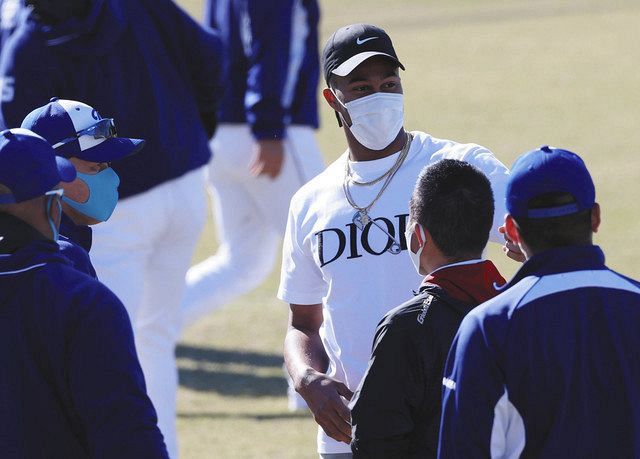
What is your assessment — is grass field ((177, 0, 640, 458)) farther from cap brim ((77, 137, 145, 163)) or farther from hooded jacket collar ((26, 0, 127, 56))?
cap brim ((77, 137, 145, 163))

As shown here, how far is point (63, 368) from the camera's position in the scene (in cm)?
310

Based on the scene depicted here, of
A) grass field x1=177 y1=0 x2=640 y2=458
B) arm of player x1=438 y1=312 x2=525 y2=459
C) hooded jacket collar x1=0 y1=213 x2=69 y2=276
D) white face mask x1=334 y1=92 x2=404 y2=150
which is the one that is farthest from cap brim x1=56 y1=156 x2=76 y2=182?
grass field x1=177 y1=0 x2=640 y2=458

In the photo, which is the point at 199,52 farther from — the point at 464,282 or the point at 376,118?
the point at 464,282

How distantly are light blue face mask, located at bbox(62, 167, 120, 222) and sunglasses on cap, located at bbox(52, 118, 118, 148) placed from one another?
101 millimetres

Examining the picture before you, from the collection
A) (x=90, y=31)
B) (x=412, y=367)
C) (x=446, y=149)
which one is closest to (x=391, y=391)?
(x=412, y=367)

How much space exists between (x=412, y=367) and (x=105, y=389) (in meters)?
0.73

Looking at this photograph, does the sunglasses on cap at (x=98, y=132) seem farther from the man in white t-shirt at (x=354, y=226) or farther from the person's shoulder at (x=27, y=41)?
the person's shoulder at (x=27, y=41)

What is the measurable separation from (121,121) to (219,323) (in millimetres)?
3564

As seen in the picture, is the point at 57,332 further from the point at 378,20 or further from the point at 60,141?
the point at 378,20

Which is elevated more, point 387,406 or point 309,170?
point 387,406

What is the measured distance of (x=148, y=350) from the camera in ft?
20.5

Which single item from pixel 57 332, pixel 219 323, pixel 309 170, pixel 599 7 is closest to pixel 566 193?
pixel 57 332

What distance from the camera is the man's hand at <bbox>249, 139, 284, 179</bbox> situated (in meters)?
7.32

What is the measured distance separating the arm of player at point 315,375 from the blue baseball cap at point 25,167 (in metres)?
1.00
